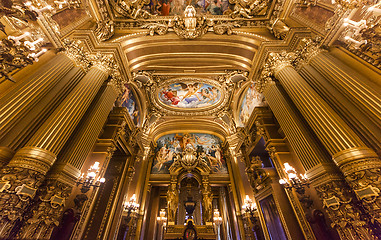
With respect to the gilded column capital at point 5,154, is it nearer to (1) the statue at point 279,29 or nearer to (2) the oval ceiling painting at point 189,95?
(2) the oval ceiling painting at point 189,95

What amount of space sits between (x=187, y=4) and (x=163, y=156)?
1010cm

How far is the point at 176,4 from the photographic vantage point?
891 centimetres

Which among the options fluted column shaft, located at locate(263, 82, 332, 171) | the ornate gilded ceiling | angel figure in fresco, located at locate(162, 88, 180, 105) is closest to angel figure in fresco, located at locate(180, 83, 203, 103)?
the ornate gilded ceiling

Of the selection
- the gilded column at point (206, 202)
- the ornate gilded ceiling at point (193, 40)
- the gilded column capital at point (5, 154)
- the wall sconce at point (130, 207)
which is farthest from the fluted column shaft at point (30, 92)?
the gilded column at point (206, 202)

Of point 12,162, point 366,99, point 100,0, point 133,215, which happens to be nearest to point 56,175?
point 12,162

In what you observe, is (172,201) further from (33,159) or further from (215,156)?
(33,159)

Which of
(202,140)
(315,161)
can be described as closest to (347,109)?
(315,161)

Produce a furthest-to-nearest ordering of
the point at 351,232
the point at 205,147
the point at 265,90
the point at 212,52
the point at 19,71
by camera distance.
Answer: the point at 205,147
the point at 212,52
the point at 265,90
the point at 19,71
the point at 351,232

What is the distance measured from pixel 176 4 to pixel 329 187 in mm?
10434

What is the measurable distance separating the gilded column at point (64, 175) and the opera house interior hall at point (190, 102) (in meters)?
0.03

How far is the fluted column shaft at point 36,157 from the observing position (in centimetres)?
259

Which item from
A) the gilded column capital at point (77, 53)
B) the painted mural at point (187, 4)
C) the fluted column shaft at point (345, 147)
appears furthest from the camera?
the painted mural at point (187, 4)

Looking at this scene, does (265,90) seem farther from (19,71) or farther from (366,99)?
(19,71)

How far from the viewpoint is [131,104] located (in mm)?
10039
